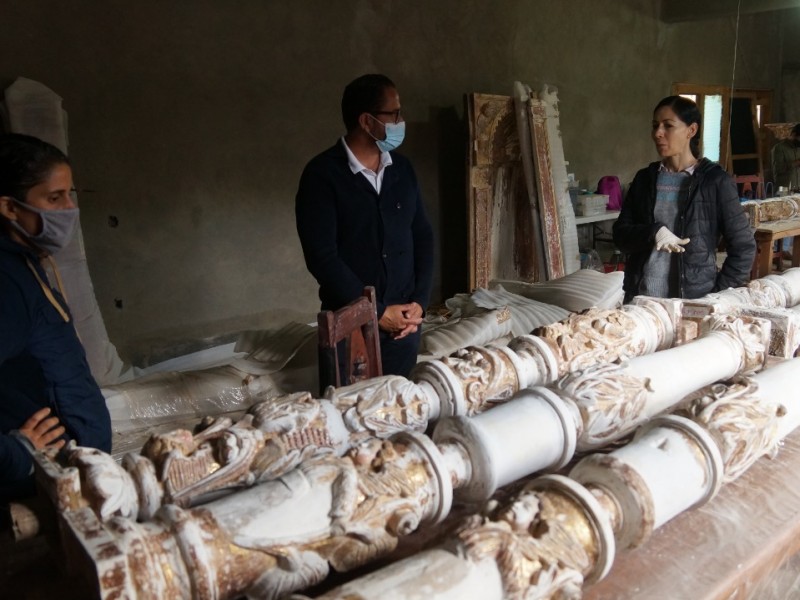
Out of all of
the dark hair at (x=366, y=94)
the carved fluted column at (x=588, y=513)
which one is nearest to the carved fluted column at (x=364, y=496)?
the carved fluted column at (x=588, y=513)

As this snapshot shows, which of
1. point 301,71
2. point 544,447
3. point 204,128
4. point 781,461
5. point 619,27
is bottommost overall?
point 781,461

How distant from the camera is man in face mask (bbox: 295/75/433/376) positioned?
2.36 metres

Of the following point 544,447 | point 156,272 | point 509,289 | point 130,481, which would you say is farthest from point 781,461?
point 156,272

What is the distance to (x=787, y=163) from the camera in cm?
766

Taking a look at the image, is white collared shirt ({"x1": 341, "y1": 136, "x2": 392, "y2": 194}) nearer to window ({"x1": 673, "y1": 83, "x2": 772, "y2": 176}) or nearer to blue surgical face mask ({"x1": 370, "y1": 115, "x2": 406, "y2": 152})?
blue surgical face mask ({"x1": 370, "y1": 115, "x2": 406, "y2": 152})

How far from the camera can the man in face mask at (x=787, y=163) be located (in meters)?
7.58

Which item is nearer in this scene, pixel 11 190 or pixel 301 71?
pixel 11 190

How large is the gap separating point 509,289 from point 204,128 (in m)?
2.34

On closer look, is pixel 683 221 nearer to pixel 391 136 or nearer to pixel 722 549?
pixel 391 136

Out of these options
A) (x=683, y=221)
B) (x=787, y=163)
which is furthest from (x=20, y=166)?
(x=787, y=163)

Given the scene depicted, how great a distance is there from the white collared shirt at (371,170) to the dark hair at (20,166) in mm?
1086

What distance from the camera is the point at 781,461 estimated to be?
1655 mm

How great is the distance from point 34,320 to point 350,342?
0.91 meters

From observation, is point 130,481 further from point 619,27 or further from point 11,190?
point 619,27
